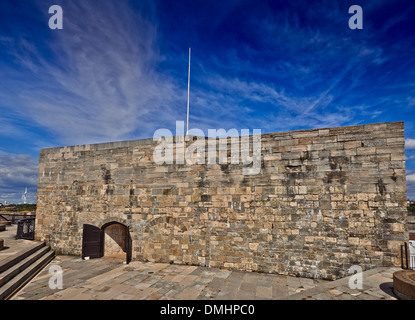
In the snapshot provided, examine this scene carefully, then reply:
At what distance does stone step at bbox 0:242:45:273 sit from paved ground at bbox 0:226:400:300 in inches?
15.2

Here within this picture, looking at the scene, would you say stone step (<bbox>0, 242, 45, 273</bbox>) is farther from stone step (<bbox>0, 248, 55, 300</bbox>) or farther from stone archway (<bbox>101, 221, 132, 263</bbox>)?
stone archway (<bbox>101, 221, 132, 263</bbox>)

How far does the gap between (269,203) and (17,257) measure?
8776mm

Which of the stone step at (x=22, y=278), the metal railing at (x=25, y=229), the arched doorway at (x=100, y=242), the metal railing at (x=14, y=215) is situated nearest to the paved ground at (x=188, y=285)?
the stone step at (x=22, y=278)

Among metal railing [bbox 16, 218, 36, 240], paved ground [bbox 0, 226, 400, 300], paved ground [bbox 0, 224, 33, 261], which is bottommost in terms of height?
paved ground [bbox 0, 226, 400, 300]

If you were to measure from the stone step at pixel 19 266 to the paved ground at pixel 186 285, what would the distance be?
545 mm

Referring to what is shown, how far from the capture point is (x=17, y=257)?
801 centimetres

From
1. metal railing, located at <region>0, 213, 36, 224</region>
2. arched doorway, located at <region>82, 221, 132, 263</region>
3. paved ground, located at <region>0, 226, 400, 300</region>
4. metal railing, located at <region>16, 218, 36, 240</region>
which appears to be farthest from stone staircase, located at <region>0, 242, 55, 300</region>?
metal railing, located at <region>0, 213, 36, 224</region>

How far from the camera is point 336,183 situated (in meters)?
7.52

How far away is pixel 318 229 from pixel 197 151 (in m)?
4.98

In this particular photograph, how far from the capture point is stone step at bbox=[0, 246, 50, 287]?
6575 mm

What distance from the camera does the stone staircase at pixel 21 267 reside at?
6383 mm

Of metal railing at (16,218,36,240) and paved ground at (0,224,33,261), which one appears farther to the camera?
metal railing at (16,218,36,240)

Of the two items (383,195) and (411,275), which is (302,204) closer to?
(383,195)
